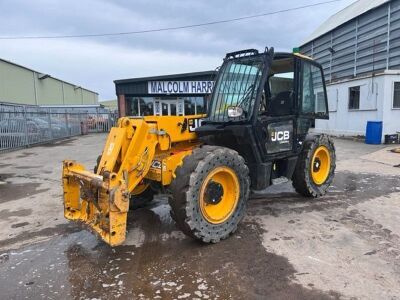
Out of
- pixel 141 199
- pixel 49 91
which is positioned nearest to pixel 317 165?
pixel 141 199

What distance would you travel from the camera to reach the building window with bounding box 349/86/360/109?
17094 millimetres

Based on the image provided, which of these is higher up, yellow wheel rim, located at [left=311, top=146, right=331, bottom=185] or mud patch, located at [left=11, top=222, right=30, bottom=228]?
yellow wheel rim, located at [left=311, top=146, right=331, bottom=185]

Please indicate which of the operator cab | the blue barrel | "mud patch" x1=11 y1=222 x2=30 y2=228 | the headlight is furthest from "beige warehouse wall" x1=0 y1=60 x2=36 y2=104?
the headlight

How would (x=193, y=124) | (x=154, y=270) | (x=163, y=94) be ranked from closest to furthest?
(x=154, y=270)
(x=193, y=124)
(x=163, y=94)

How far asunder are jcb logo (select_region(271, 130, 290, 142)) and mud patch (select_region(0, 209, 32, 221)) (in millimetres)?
4237

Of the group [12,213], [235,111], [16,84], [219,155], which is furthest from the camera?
[16,84]

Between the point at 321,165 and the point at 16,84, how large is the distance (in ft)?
103

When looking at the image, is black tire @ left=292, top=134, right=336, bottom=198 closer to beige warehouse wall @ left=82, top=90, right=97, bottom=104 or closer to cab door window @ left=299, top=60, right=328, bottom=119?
cab door window @ left=299, top=60, right=328, bottom=119

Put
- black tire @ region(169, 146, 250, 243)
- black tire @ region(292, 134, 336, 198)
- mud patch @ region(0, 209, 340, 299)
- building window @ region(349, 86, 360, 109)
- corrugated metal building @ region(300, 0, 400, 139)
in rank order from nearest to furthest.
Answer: mud patch @ region(0, 209, 340, 299), black tire @ region(169, 146, 250, 243), black tire @ region(292, 134, 336, 198), corrugated metal building @ region(300, 0, 400, 139), building window @ region(349, 86, 360, 109)

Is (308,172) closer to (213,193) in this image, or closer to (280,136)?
(280,136)

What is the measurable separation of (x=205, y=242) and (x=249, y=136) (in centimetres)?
157

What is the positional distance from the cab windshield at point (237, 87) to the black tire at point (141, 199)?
1549 mm

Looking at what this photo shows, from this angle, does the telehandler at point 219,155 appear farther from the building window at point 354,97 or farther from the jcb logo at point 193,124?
the building window at point 354,97

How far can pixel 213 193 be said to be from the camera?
4602 mm
